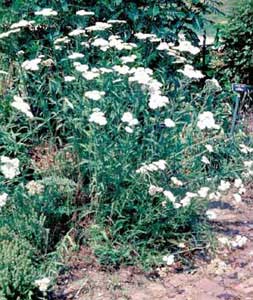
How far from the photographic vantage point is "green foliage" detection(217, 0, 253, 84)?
574 centimetres

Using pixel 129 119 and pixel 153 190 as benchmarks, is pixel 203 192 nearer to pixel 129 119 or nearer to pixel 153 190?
pixel 153 190

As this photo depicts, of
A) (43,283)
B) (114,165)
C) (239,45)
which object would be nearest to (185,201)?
(114,165)

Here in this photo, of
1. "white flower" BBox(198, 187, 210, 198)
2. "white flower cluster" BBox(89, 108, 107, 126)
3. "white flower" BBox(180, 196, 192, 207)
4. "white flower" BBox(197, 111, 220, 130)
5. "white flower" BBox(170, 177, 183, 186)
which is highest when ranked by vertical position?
"white flower cluster" BBox(89, 108, 107, 126)

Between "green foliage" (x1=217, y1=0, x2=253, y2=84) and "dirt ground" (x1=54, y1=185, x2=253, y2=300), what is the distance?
2.57m

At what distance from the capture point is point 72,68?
4.04 m

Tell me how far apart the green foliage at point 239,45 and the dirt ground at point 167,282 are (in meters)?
2.57

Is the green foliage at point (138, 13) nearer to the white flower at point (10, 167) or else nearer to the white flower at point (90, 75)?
the white flower at point (90, 75)

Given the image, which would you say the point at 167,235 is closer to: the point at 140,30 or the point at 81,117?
the point at 81,117

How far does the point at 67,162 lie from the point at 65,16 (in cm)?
134

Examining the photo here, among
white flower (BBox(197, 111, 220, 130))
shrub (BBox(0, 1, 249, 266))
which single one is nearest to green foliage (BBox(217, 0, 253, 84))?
shrub (BBox(0, 1, 249, 266))

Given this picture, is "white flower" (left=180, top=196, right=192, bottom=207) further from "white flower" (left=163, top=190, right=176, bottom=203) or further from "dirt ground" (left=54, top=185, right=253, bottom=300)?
"dirt ground" (left=54, top=185, right=253, bottom=300)

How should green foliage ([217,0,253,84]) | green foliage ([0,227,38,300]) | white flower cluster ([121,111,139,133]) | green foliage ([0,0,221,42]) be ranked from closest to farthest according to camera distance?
green foliage ([0,227,38,300]) → white flower cluster ([121,111,139,133]) → green foliage ([0,0,221,42]) → green foliage ([217,0,253,84])

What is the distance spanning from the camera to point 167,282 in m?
3.29

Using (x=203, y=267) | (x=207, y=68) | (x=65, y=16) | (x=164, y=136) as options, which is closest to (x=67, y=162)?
(x=164, y=136)
